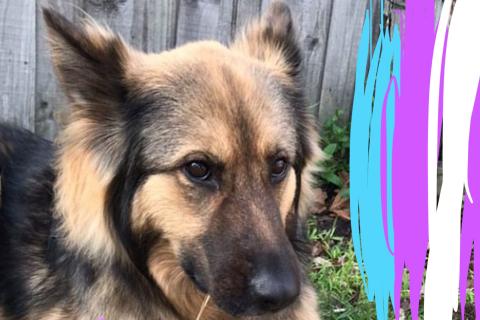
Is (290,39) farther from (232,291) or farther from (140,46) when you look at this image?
(140,46)

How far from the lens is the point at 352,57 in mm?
4727

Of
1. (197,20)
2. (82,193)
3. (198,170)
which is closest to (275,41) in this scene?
(198,170)

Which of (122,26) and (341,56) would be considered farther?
(341,56)

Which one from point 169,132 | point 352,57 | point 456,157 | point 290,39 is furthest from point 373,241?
point 352,57

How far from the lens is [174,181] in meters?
2.33

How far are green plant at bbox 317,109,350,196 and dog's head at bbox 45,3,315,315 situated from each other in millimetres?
2035

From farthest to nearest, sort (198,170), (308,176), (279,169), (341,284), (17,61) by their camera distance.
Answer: (17,61) → (341,284) → (308,176) → (279,169) → (198,170)

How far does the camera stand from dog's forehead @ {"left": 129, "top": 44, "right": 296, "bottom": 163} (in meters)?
2.32

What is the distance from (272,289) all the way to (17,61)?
2750mm

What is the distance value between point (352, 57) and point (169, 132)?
8.83 ft

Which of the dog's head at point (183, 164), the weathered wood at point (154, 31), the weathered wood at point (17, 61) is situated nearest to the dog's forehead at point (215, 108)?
the dog's head at point (183, 164)

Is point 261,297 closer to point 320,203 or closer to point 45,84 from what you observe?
point 320,203

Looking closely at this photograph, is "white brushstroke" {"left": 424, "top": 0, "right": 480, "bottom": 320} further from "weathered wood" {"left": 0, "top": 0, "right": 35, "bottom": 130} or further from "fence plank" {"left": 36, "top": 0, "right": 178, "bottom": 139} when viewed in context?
"weathered wood" {"left": 0, "top": 0, "right": 35, "bottom": 130}

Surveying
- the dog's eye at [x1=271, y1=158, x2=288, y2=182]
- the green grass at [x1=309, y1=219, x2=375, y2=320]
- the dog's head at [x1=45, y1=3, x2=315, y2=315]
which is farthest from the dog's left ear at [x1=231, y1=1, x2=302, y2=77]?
the green grass at [x1=309, y1=219, x2=375, y2=320]
